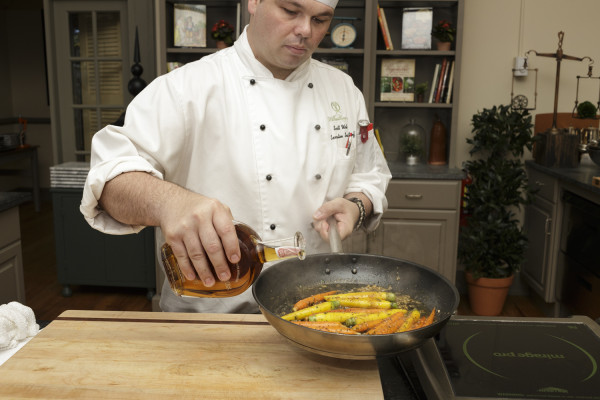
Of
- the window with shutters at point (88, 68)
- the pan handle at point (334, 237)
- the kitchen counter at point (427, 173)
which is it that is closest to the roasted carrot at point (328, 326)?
the pan handle at point (334, 237)

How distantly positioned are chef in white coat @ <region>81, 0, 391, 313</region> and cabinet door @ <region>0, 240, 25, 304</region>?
1.22m

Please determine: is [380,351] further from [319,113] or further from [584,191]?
[584,191]

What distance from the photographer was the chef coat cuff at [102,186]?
1050mm

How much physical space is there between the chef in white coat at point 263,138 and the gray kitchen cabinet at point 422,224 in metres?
1.73

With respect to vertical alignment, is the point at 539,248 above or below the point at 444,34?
below

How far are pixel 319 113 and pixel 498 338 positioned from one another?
0.82 m

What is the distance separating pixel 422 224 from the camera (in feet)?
11.2

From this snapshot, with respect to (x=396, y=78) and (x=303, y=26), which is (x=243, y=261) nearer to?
(x=303, y=26)

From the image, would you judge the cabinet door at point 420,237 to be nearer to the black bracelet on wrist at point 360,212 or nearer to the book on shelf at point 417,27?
the book on shelf at point 417,27

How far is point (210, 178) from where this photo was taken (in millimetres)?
1440

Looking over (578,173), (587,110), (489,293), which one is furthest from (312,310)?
(587,110)

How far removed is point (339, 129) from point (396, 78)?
2246mm

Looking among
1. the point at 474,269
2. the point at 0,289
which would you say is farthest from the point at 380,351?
the point at 474,269

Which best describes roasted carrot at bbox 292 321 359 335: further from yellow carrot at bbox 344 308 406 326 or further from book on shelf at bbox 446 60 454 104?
book on shelf at bbox 446 60 454 104
